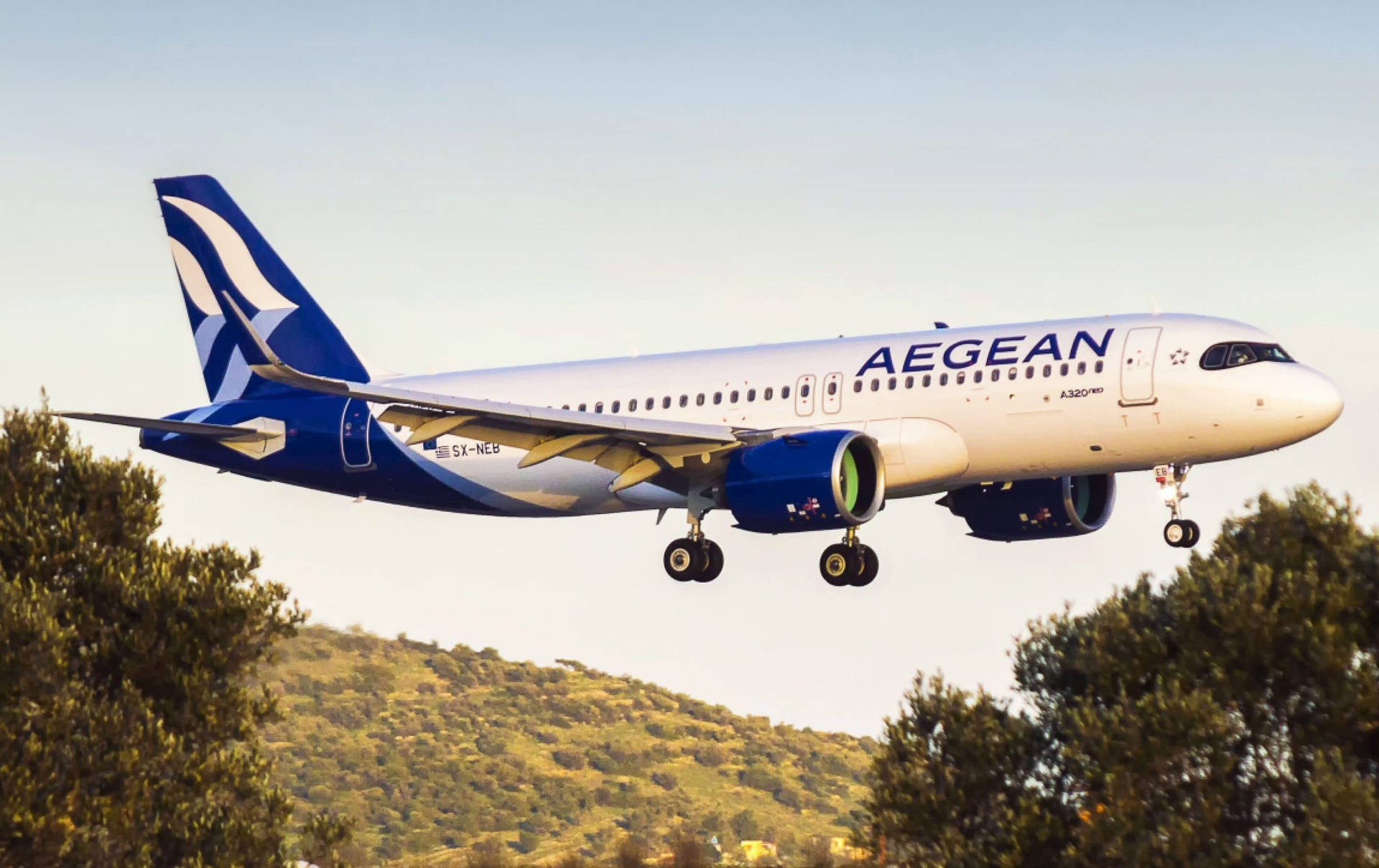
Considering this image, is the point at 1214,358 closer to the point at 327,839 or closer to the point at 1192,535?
the point at 1192,535

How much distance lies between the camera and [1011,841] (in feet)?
91.4

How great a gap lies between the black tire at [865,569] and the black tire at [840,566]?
93 millimetres

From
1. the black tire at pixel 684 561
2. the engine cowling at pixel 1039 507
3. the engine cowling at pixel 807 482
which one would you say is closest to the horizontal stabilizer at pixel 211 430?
the black tire at pixel 684 561

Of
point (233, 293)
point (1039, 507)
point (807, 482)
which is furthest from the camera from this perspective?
point (233, 293)

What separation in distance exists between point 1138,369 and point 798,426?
22.9 ft

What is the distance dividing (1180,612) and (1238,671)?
1236 millimetres

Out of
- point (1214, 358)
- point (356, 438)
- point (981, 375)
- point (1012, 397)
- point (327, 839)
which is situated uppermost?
point (1214, 358)

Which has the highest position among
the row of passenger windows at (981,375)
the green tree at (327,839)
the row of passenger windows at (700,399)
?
the row of passenger windows at (981,375)

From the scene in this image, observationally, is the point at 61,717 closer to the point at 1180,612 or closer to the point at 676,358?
the point at 1180,612

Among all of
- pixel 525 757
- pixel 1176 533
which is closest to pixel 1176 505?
pixel 1176 533

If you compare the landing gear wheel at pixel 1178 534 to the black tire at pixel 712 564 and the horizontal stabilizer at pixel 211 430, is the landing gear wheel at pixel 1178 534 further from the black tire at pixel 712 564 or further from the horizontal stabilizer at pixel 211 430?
the horizontal stabilizer at pixel 211 430

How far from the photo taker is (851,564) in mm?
43969

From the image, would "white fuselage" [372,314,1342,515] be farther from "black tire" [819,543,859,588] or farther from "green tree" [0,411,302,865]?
"green tree" [0,411,302,865]

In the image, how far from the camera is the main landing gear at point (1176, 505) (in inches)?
1650
